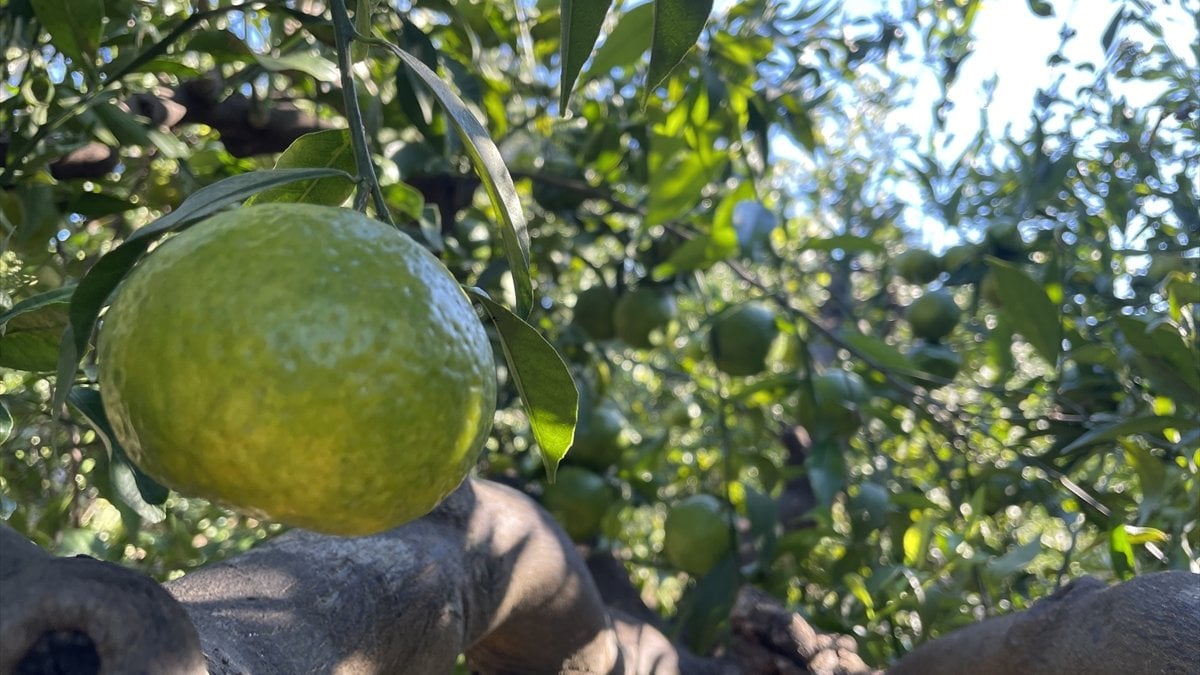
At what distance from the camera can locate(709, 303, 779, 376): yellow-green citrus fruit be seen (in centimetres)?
173

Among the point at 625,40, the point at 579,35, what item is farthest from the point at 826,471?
the point at 579,35

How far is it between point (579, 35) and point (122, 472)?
58 centimetres

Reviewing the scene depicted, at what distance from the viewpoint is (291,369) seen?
45 cm

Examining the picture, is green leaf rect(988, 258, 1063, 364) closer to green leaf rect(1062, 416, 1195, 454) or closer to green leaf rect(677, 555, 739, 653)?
green leaf rect(1062, 416, 1195, 454)

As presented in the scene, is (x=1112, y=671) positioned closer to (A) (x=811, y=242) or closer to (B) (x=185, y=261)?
(B) (x=185, y=261)

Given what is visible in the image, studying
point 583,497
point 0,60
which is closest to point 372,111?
point 0,60

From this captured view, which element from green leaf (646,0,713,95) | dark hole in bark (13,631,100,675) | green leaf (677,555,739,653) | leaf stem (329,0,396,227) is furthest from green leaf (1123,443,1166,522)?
dark hole in bark (13,631,100,675)

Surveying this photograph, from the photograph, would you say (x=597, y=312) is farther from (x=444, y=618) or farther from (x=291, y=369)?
(x=291, y=369)

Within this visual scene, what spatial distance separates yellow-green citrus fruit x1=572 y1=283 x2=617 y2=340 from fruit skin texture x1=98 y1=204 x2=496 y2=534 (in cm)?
143

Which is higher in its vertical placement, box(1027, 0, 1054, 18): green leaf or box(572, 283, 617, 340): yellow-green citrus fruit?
box(1027, 0, 1054, 18): green leaf

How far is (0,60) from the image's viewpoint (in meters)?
1.08

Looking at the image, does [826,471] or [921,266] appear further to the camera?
[921,266]

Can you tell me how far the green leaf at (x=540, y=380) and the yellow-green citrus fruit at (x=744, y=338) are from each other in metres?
1.15

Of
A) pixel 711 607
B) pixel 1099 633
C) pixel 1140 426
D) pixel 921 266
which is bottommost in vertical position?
pixel 711 607
